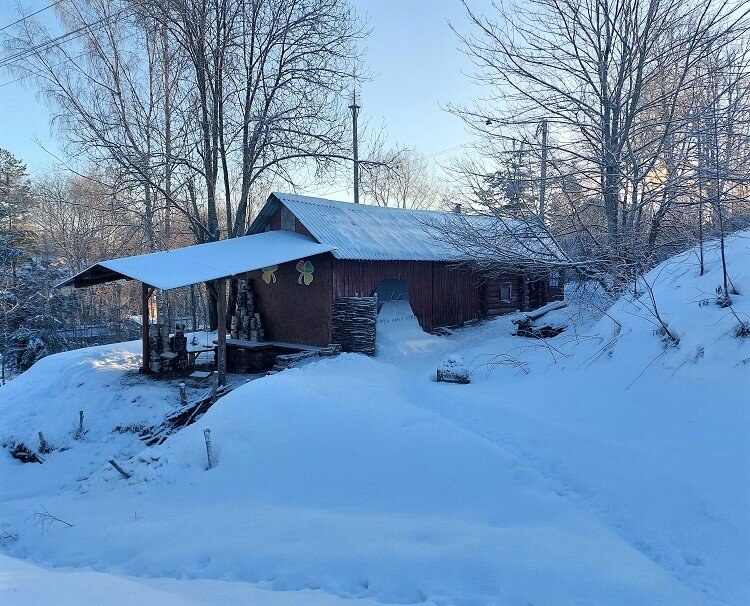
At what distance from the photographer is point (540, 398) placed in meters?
7.36

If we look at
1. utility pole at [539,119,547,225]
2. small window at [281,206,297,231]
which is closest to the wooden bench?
small window at [281,206,297,231]

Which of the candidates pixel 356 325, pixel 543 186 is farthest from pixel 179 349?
pixel 543 186

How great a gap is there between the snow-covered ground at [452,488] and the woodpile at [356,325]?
Result: 4122 millimetres

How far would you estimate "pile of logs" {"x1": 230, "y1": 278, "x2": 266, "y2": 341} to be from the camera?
15.4 meters

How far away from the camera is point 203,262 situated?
470 inches

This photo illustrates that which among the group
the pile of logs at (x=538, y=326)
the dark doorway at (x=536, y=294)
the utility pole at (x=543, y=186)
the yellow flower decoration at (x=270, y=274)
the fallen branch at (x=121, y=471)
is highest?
the utility pole at (x=543, y=186)

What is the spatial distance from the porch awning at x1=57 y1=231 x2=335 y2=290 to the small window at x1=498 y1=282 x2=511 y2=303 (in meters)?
10.2

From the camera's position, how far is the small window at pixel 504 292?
21.3 meters

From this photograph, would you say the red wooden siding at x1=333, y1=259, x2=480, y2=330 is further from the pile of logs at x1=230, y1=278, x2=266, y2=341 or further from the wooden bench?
the pile of logs at x1=230, y1=278, x2=266, y2=341

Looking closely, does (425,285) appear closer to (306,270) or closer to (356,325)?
(356,325)

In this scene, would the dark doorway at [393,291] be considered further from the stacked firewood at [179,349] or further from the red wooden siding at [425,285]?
the stacked firewood at [179,349]

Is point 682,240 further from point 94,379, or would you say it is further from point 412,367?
point 94,379

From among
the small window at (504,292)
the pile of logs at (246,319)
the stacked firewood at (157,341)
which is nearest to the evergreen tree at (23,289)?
the pile of logs at (246,319)

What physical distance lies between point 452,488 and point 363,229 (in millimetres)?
11606
